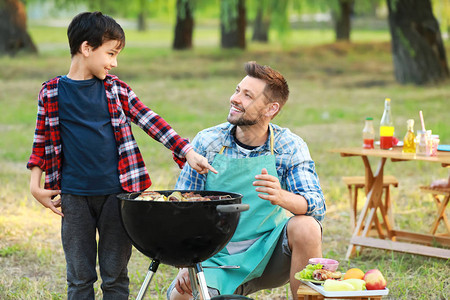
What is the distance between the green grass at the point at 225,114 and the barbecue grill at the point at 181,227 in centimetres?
139

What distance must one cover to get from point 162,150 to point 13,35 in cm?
985

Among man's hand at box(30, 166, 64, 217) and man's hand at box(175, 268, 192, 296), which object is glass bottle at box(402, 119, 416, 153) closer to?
man's hand at box(175, 268, 192, 296)

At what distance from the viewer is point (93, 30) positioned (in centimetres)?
301

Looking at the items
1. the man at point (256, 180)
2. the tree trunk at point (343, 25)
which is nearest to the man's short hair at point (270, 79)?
the man at point (256, 180)

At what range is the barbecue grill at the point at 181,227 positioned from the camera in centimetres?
267

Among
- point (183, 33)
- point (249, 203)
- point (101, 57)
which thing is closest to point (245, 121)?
point (249, 203)

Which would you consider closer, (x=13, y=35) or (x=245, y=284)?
(x=245, y=284)

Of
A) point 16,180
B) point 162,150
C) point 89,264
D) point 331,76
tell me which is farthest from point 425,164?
point 331,76

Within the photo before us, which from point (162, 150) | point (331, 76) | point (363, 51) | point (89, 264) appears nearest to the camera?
point (89, 264)

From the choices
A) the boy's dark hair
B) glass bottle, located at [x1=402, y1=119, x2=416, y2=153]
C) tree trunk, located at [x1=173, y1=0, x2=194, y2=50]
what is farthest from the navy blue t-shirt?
tree trunk, located at [x1=173, y1=0, x2=194, y2=50]

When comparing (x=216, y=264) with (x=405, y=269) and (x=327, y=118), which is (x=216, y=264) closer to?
(x=405, y=269)

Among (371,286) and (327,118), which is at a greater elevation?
(371,286)

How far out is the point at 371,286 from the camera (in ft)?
9.32

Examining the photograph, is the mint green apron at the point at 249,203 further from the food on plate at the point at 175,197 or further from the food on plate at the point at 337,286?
the food on plate at the point at 337,286
